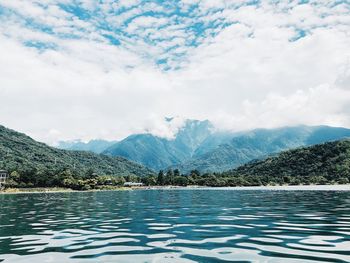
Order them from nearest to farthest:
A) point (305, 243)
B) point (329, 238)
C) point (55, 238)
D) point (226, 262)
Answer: point (226, 262)
point (305, 243)
point (329, 238)
point (55, 238)

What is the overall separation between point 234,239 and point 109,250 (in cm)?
887

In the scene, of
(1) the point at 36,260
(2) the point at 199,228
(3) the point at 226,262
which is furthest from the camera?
(2) the point at 199,228

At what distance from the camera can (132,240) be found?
26266 millimetres

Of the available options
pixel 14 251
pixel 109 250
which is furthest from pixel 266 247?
pixel 14 251

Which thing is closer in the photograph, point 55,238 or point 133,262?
point 133,262

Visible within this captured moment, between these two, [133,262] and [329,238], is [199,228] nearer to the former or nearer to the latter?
[329,238]

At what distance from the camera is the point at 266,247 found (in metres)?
22.8

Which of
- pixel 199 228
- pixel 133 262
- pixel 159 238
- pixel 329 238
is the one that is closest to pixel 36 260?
pixel 133 262

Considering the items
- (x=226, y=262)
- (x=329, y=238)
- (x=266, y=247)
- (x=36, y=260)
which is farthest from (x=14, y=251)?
(x=329, y=238)

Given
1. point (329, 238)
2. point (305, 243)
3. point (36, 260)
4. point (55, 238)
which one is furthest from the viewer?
point (55, 238)

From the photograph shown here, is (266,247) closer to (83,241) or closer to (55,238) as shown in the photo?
(83,241)

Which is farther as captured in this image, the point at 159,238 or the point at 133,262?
the point at 159,238

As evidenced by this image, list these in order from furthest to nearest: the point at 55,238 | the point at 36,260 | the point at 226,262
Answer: the point at 55,238 → the point at 36,260 → the point at 226,262

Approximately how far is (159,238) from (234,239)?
17.7 feet
